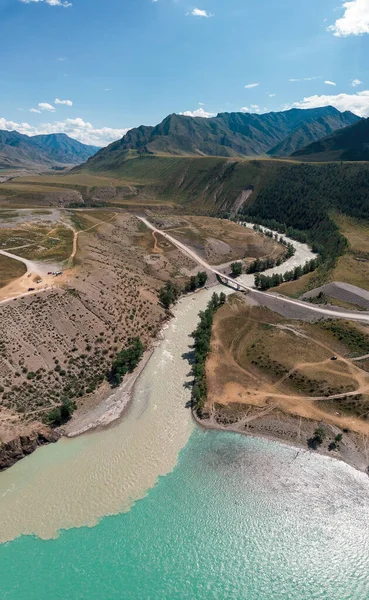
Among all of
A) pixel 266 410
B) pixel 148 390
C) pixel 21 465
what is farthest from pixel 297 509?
pixel 21 465

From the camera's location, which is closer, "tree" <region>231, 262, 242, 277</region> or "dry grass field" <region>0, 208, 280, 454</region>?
Result: "dry grass field" <region>0, 208, 280, 454</region>

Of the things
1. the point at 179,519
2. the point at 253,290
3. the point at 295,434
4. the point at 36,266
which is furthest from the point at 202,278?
the point at 179,519

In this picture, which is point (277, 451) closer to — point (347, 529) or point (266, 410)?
point (266, 410)

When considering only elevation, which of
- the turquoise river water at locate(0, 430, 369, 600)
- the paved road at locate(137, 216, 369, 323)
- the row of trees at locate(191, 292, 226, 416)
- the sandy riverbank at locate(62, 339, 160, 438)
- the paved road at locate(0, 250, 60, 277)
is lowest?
the turquoise river water at locate(0, 430, 369, 600)

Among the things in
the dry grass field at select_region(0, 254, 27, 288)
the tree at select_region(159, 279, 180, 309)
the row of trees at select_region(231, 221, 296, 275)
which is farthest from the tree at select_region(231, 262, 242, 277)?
the dry grass field at select_region(0, 254, 27, 288)

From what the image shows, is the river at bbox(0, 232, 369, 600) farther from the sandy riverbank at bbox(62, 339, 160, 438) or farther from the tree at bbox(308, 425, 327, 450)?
the tree at bbox(308, 425, 327, 450)
